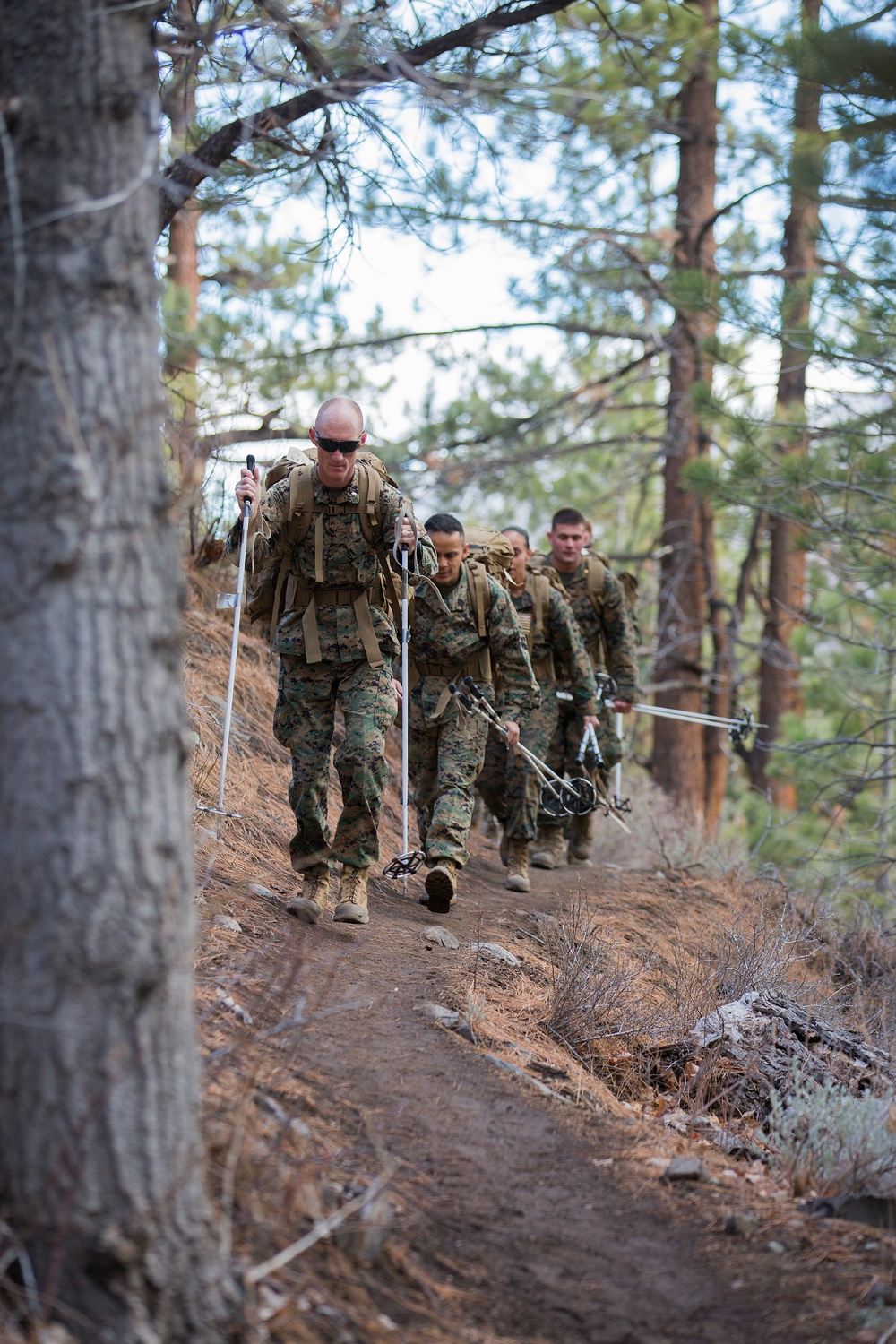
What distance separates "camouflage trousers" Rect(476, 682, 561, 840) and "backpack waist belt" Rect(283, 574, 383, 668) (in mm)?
3120

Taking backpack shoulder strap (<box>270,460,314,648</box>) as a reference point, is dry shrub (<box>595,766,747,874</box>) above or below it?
below

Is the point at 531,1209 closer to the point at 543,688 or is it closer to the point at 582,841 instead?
the point at 543,688

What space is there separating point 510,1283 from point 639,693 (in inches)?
324

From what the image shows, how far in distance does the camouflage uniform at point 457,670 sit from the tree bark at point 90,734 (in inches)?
199

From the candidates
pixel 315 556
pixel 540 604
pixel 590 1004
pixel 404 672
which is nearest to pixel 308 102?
pixel 315 556

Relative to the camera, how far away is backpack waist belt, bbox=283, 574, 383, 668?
6.30m

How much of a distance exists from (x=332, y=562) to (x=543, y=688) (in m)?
4.04

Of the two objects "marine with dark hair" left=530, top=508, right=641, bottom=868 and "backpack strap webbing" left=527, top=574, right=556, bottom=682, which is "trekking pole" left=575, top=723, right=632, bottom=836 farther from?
"backpack strap webbing" left=527, top=574, right=556, bottom=682

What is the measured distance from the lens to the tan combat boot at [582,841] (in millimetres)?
11258

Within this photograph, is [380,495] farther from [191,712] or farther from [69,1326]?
[69,1326]

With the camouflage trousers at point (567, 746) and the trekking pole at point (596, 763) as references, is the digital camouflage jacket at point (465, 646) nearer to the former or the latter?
the trekking pole at point (596, 763)

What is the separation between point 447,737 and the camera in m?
7.82

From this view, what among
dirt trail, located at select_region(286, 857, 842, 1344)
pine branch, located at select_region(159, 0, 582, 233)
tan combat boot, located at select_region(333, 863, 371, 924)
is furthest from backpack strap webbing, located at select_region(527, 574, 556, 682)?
dirt trail, located at select_region(286, 857, 842, 1344)

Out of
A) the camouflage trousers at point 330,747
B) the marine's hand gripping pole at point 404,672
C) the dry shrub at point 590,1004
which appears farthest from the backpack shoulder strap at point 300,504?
the dry shrub at point 590,1004
